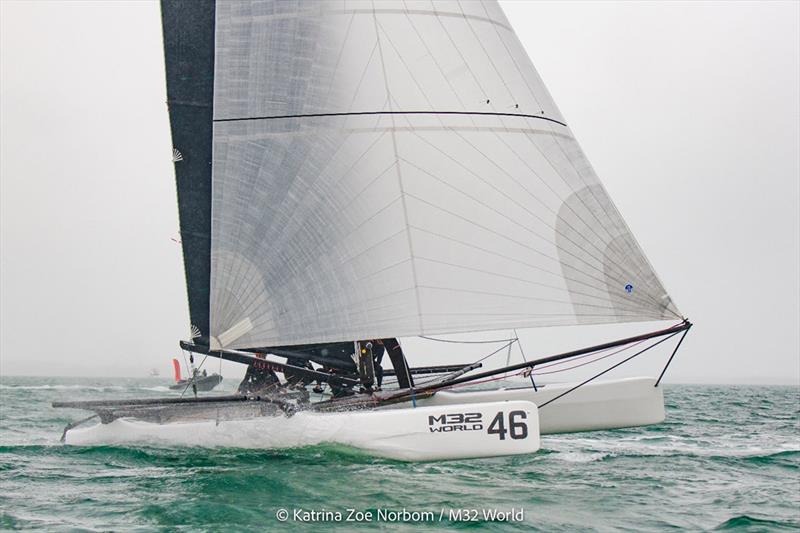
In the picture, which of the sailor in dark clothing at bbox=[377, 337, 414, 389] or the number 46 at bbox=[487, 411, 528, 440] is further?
the sailor in dark clothing at bbox=[377, 337, 414, 389]

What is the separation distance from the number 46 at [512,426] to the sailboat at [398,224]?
25 mm

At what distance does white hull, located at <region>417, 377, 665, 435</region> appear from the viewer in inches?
500

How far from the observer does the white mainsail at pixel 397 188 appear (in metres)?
11.2

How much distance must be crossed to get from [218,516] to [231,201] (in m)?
5.41

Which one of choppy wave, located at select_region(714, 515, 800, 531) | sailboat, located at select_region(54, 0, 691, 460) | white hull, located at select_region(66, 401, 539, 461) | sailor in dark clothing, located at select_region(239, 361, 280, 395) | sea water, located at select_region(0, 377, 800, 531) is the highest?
sailboat, located at select_region(54, 0, 691, 460)

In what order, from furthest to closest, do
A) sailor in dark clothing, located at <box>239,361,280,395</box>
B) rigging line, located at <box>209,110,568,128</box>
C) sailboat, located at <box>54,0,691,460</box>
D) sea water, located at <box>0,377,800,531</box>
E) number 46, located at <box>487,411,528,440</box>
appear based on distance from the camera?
sailor in dark clothing, located at <box>239,361,280,395</box>, rigging line, located at <box>209,110,568,128</box>, sailboat, located at <box>54,0,691,460</box>, number 46, located at <box>487,411,528,440</box>, sea water, located at <box>0,377,800,531</box>

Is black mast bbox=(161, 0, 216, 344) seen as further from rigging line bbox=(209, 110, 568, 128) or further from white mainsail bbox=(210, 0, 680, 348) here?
rigging line bbox=(209, 110, 568, 128)

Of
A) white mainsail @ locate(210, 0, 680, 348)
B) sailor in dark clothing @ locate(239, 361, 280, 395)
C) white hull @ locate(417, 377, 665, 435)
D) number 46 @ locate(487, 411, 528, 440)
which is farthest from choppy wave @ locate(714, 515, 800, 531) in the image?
sailor in dark clothing @ locate(239, 361, 280, 395)

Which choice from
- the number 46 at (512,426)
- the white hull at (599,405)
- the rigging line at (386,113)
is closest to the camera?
the number 46 at (512,426)

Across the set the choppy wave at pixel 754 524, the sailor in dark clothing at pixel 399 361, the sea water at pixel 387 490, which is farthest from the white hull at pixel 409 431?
the choppy wave at pixel 754 524

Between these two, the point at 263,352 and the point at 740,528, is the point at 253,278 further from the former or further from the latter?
the point at 740,528

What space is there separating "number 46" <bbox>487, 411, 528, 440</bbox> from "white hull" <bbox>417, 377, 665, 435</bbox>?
2.88m

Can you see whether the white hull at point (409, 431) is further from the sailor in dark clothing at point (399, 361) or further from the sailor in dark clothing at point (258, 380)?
the sailor in dark clothing at point (258, 380)

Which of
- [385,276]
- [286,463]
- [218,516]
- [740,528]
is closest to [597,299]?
[385,276]
